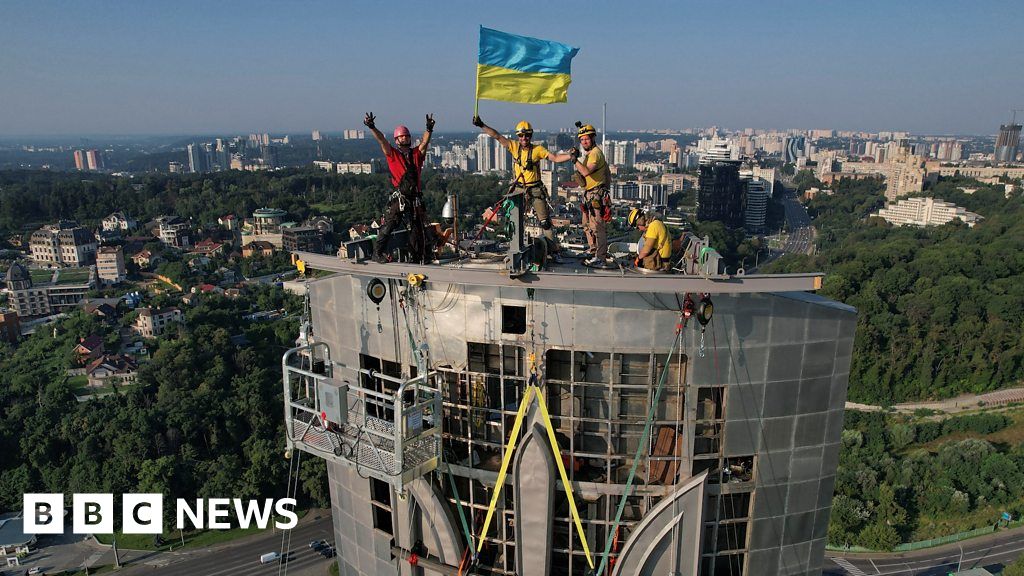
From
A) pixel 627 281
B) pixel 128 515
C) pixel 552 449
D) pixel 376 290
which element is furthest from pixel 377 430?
pixel 128 515

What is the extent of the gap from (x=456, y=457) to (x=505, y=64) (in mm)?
6675

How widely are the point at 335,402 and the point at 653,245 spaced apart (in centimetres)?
569

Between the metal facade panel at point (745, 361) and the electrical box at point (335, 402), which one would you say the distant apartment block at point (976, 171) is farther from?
the electrical box at point (335, 402)

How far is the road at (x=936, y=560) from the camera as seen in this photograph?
36781 mm

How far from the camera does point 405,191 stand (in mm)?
10852

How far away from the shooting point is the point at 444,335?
9.95 m

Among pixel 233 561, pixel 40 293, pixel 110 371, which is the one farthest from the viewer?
pixel 40 293

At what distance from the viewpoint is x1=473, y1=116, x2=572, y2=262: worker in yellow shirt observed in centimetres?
1162

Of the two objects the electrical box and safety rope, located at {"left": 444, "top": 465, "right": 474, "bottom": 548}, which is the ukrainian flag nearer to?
the electrical box

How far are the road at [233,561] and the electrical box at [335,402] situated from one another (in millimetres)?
34350

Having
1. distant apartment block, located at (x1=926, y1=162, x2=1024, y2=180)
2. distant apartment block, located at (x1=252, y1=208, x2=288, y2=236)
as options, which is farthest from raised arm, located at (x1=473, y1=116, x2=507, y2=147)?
distant apartment block, located at (x1=926, y1=162, x2=1024, y2=180)

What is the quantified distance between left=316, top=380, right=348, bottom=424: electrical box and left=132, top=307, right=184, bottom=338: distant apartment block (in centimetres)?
7401

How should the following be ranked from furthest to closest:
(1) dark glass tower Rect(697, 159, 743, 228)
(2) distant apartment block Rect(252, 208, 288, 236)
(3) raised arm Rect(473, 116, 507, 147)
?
1. (1) dark glass tower Rect(697, 159, 743, 228)
2. (2) distant apartment block Rect(252, 208, 288, 236)
3. (3) raised arm Rect(473, 116, 507, 147)

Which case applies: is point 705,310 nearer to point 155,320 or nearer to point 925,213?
point 155,320
